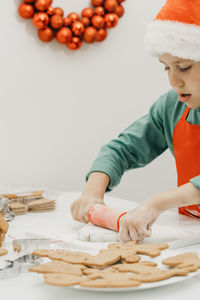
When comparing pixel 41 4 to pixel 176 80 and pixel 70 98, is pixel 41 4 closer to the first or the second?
pixel 70 98

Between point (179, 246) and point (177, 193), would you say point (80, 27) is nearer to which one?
point (177, 193)

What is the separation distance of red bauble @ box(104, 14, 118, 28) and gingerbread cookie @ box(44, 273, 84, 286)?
162cm

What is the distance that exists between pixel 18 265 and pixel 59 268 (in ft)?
0.33

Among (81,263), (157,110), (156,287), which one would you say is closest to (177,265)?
(156,287)

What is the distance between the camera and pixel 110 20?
2072mm

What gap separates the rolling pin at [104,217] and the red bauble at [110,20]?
1207 millimetres

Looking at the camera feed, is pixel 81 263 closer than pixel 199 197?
Yes

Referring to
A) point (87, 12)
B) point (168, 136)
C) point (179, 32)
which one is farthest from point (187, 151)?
point (87, 12)

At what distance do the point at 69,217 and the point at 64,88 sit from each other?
0.93 m

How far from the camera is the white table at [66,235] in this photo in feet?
2.27

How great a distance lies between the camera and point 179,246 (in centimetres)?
97

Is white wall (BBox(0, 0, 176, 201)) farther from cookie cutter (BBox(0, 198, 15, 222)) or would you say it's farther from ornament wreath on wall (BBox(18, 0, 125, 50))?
cookie cutter (BBox(0, 198, 15, 222))

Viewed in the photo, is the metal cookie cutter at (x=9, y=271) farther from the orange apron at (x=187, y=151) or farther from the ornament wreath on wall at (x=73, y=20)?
the ornament wreath on wall at (x=73, y=20)

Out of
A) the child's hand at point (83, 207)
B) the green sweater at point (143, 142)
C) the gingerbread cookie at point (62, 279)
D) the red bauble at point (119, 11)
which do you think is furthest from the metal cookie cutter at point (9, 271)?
the red bauble at point (119, 11)
